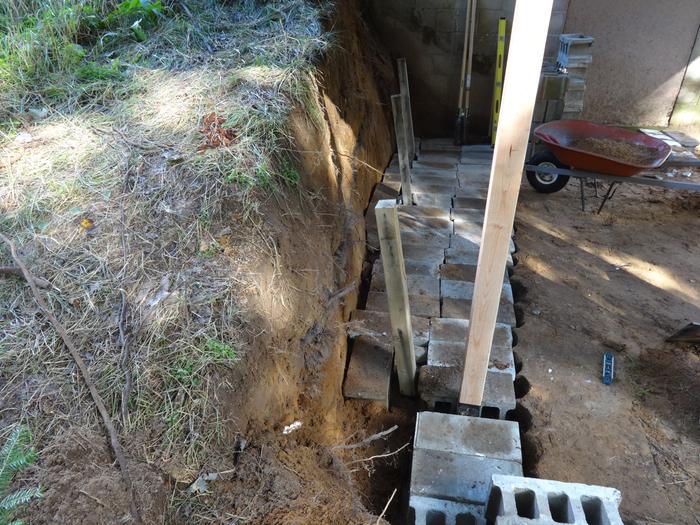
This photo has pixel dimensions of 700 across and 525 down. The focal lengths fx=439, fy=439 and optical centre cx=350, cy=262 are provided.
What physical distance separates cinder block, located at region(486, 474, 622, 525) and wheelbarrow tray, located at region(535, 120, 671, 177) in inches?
151

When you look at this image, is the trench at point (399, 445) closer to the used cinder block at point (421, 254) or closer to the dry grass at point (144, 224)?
the used cinder block at point (421, 254)

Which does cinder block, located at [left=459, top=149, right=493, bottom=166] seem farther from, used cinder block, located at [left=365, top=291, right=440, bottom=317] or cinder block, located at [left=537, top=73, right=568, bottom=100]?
used cinder block, located at [left=365, top=291, right=440, bottom=317]

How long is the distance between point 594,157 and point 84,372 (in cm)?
511

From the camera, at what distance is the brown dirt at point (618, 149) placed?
5035 millimetres

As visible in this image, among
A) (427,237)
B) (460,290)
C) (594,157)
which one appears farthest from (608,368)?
(594,157)

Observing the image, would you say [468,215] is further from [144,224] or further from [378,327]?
[144,224]

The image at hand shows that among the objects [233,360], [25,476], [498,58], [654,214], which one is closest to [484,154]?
[498,58]

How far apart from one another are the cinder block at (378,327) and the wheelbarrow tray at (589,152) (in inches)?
113

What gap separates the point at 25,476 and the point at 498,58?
6929mm

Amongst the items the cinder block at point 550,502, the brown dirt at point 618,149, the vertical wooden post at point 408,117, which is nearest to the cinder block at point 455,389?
the cinder block at point 550,502

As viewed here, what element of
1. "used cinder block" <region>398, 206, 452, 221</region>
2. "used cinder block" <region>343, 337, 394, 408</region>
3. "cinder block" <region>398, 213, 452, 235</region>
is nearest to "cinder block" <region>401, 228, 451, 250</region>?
"cinder block" <region>398, 213, 452, 235</region>

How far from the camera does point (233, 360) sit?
6.59ft

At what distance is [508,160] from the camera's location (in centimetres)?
181

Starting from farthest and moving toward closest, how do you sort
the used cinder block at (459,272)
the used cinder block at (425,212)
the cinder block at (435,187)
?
the cinder block at (435,187), the used cinder block at (425,212), the used cinder block at (459,272)
